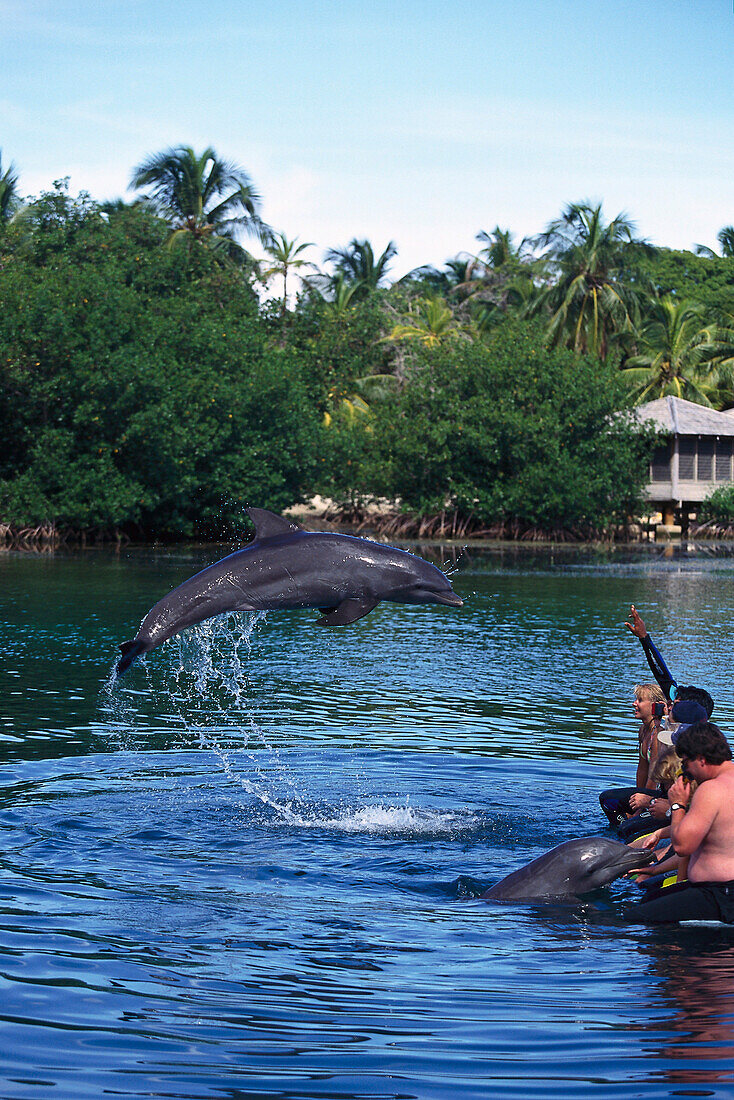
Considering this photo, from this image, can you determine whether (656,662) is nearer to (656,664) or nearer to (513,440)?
(656,664)

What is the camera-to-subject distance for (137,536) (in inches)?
1629

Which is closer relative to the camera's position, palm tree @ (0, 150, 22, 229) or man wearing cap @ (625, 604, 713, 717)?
man wearing cap @ (625, 604, 713, 717)

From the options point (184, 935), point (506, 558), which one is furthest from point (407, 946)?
point (506, 558)

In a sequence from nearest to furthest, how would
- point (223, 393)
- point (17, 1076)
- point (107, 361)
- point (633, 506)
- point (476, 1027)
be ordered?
point (17, 1076)
point (476, 1027)
point (107, 361)
point (223, 393)
point (633, 506)

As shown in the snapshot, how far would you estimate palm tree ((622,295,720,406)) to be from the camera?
5403 centimetres

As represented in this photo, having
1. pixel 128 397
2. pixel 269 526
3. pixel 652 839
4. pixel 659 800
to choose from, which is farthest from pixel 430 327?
pixel 652 839

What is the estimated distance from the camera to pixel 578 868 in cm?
736

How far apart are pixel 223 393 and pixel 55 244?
919 centimetres

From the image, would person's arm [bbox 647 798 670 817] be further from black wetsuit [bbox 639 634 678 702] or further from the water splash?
the water splash

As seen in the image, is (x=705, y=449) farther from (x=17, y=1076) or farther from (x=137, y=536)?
(x=17, y=1076)

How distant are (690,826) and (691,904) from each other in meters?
0.57

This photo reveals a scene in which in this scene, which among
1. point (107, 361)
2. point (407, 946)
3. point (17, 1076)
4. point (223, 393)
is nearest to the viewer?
point (17, 1076)

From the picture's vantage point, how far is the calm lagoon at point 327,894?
515 centimetres

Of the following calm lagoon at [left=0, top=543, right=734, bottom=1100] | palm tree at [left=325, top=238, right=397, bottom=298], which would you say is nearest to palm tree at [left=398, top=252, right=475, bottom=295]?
palm tree at [left=325, top=238, right=397, bottom=298]
